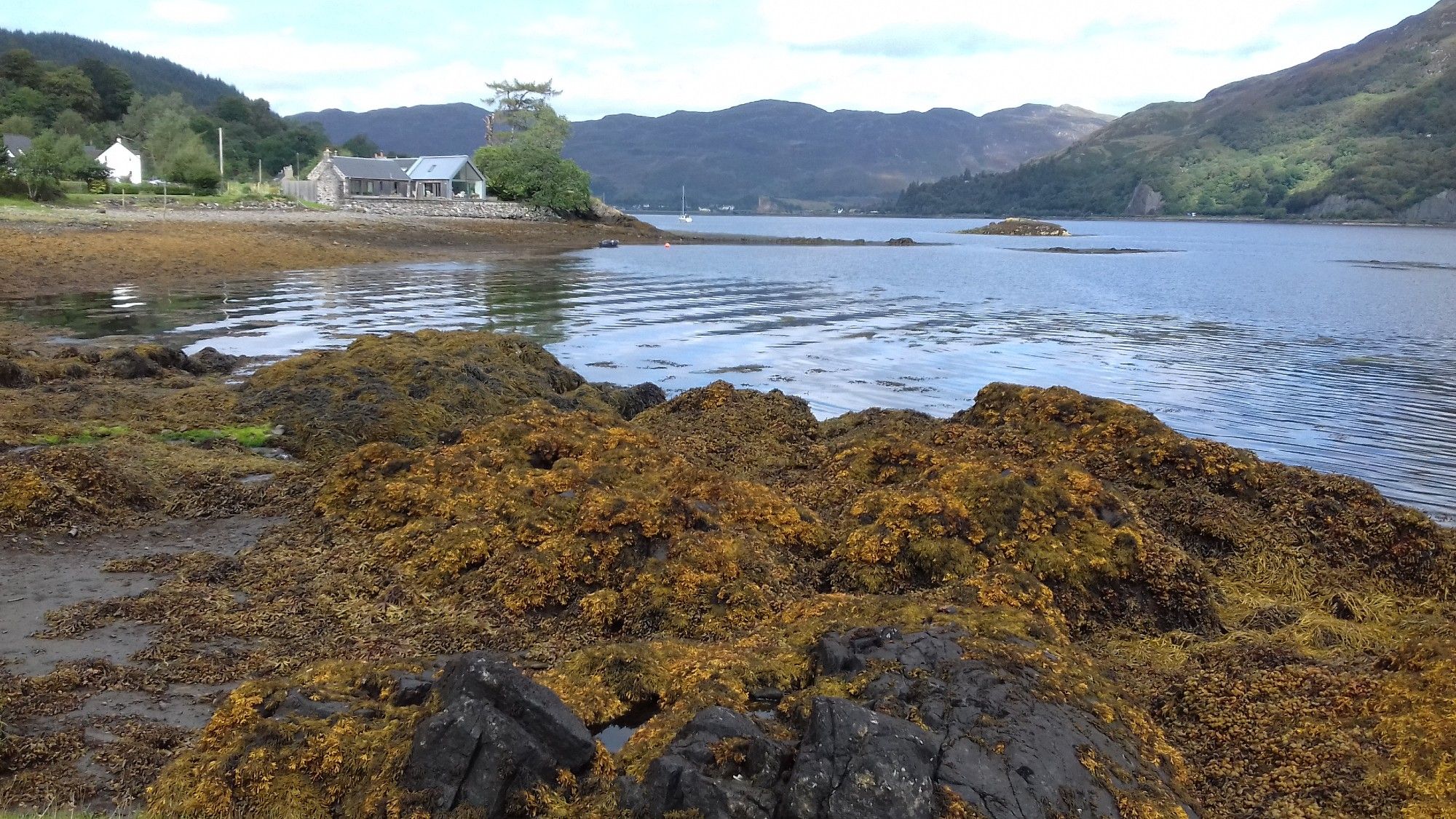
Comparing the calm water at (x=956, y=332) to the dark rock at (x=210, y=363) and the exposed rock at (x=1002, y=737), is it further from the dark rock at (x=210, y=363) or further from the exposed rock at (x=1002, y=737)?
the exposed rock at (x=1002, y=737)

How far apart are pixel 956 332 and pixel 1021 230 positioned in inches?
4928

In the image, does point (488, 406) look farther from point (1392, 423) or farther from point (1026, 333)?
point (1026, 333)

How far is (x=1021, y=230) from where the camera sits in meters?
147

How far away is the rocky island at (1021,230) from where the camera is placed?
5659 inches

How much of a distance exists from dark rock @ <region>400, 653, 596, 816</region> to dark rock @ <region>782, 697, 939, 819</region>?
3.36 feet

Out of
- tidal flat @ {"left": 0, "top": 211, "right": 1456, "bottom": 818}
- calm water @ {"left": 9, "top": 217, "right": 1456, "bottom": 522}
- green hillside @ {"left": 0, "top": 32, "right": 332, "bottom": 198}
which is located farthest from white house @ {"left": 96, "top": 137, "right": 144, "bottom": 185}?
tidal flat @ {"left": 0, "top": 211, "right": 1456, "bottom": 818}

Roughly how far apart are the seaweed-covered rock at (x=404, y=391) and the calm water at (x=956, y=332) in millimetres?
5441

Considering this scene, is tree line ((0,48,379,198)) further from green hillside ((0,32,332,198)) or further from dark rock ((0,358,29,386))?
dark rock ((0,358,29,386))

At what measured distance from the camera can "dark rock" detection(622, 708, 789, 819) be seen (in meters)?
3.71

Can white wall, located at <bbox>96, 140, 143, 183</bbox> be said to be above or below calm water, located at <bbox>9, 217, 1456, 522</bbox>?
above

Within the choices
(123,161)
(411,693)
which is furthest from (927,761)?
(123,161)

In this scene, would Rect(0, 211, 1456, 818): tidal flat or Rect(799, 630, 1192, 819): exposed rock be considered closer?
Rect(799, 630, 1192, 819): exposed rock

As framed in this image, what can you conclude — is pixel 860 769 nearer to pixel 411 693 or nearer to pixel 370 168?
pixel 411 693

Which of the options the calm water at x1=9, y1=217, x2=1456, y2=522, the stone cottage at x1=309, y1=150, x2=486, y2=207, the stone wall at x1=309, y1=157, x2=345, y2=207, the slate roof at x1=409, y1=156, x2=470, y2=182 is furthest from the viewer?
the slate roof at x1=409, y1=156, x2=470, y2=182
